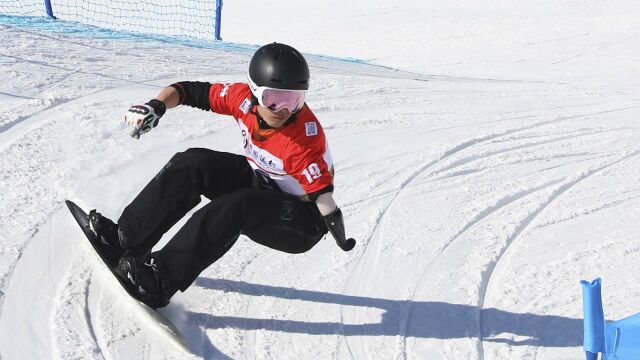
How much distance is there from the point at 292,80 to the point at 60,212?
5.81 feet

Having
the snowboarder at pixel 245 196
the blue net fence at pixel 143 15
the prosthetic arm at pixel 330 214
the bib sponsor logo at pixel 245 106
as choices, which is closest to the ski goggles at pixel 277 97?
the snowboarder at pixel 245 196

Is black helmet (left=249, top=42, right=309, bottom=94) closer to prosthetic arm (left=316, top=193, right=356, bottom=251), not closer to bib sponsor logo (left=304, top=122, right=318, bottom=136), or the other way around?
bib sponsor logo (left=304, top=122, right=318, bottom=136)

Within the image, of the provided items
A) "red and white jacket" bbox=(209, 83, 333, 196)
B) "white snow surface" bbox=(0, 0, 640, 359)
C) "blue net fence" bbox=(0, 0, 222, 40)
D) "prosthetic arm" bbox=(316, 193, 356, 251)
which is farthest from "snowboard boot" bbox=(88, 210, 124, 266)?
"blue net fence" bbox=(0, 0, 222, 40)

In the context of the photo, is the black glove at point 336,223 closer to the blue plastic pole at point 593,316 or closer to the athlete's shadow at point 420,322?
the athlete's shadow at point 420,322

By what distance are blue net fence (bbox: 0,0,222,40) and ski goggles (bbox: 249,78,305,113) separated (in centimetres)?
779

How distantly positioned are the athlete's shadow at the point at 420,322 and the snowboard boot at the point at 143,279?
267 mm

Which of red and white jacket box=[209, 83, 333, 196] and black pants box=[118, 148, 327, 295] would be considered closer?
black pants box=[118, 148, 327, 295]

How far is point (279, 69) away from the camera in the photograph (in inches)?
133

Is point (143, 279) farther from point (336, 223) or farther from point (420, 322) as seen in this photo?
point (420, 322)

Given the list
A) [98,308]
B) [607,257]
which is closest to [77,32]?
[98,308]

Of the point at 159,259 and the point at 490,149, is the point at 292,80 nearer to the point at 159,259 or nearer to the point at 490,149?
the point at 159,259

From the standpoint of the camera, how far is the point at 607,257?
15.2 feet

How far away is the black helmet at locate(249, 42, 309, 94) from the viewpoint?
11.1 ft

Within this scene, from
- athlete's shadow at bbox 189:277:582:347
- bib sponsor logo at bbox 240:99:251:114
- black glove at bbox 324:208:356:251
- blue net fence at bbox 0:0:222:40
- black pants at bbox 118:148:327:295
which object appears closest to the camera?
black pants at bbox 118:148:327:295
